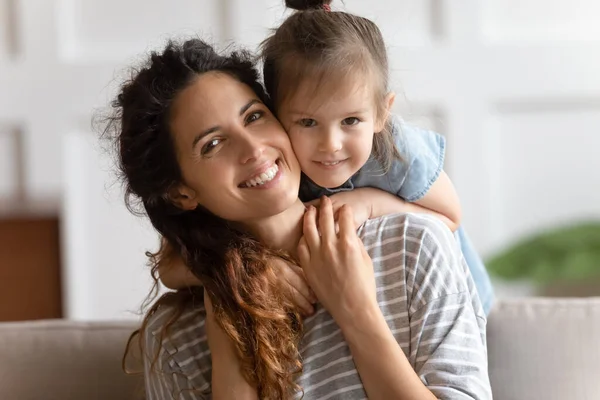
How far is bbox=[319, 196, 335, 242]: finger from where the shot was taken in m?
1.44

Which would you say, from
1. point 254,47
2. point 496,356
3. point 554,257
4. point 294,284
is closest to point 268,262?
point 294,284

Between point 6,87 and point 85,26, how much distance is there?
0.31 metres

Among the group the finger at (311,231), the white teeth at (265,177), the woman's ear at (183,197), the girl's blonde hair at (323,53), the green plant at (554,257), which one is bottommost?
the green plant at (554,257)

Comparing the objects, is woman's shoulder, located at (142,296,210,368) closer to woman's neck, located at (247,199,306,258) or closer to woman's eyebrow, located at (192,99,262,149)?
woman's neck, located at (247,199,306,258)

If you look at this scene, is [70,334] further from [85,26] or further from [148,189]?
[85,26]

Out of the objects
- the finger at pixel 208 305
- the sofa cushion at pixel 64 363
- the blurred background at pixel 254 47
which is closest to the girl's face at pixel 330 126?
the finger at pixel 208 305

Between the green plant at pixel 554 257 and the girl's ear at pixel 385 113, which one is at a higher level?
the girl's ear at pixel 385 113

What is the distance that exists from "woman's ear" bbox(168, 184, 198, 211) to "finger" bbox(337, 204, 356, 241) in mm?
230

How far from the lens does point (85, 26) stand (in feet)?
9.53

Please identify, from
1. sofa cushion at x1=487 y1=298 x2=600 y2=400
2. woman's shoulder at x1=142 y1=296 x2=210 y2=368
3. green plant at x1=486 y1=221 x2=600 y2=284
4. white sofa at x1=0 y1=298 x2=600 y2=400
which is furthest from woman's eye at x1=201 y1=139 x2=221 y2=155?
green plant at x1=486 y1=221 x2=600 y2=284

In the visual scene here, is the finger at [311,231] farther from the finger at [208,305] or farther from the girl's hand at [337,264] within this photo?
the finger at [208,305]

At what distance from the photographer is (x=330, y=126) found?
137 cm

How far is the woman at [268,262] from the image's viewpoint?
1.36 metres

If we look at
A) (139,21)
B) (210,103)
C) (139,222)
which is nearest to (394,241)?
(210,103)
